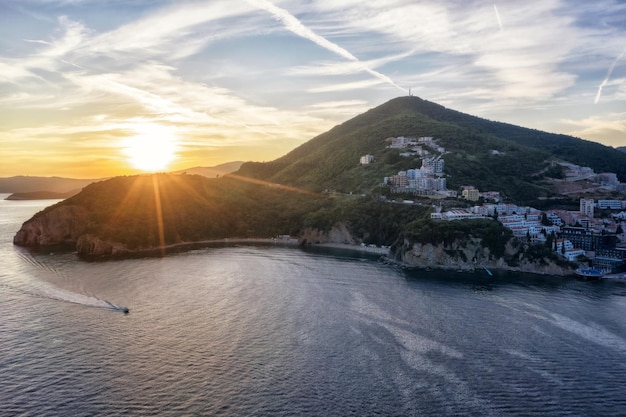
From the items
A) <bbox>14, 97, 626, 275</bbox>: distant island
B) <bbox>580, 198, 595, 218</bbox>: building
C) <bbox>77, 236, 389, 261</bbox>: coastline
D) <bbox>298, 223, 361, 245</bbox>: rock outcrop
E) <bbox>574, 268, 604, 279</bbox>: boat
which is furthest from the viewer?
<bbox>298, 223, 361, 245</bbox>: rock outcrop

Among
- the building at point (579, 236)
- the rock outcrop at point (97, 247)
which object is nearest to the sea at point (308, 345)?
the building at point (579, 236)

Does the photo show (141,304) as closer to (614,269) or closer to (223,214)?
(223,214)

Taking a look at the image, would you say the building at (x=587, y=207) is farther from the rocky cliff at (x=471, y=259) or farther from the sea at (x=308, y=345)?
the sea at (x=308, y=345)

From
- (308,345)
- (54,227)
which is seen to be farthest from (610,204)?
(54,227)

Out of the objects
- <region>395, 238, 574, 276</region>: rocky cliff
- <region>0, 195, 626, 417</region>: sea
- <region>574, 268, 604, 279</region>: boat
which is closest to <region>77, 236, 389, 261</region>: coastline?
<region>395, 238, 574, 276</region>: rocky cliff

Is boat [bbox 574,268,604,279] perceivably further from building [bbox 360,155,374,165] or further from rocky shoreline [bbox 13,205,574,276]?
building [bbox 360,155,374,165]

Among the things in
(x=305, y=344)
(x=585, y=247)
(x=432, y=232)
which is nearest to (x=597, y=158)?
(x=585, y=247)
